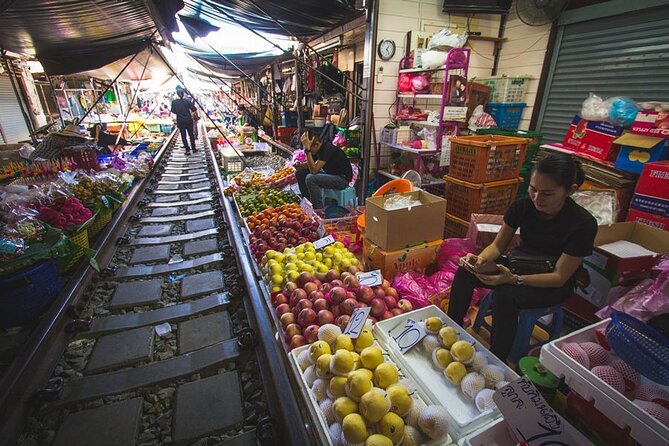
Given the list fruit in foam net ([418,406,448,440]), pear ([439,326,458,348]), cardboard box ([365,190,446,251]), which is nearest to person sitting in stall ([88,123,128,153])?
cardboard box ([365,190,446,251])

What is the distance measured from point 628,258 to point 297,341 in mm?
2437

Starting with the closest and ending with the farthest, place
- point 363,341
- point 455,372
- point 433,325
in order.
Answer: point 455,372 → point 363,341 → point 433,325

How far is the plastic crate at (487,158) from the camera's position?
11.6 ft

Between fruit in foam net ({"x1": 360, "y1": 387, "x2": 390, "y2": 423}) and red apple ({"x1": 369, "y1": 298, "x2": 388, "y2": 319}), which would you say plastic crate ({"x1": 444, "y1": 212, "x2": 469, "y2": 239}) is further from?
fruit in foam net ({"x1": 360, "y1": 387, "x2": 390, "y2": 423})

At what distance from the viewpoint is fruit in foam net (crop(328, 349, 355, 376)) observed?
1.46 meters

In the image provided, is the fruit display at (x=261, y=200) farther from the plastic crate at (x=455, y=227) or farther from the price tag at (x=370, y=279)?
the price tag at (x=370, y=279)

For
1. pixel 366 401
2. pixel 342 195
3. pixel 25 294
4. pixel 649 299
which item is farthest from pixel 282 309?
pixel 342 195

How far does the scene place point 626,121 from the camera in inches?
128

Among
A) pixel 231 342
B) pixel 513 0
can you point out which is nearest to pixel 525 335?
pixel 231 342

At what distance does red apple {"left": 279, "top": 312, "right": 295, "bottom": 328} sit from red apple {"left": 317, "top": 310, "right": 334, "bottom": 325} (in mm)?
185

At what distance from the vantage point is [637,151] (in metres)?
3.05

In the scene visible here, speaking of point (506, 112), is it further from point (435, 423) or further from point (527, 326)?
point (435, 423)

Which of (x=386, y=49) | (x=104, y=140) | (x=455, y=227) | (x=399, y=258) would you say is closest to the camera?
(x=399, y=258)

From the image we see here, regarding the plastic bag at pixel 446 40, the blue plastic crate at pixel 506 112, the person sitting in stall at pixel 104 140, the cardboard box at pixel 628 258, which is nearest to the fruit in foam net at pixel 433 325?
the cardboard box at pixel 628 258
